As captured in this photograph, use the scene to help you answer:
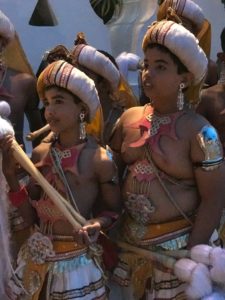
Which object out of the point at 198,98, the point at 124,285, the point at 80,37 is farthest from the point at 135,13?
the point at 124,285

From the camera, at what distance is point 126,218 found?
2668 millimetres

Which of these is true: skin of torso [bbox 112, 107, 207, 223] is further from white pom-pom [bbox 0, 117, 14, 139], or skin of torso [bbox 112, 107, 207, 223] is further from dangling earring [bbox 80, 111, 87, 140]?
white pom-pom [bbox 0, 117, 14, 139]

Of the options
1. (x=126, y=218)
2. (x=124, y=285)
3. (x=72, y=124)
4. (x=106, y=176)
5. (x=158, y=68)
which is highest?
(x=158, y=68)

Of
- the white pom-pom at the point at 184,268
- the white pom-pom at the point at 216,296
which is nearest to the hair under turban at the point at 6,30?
the white pom-pom at the point at 184,268

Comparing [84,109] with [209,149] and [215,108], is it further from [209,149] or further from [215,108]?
[215,108]

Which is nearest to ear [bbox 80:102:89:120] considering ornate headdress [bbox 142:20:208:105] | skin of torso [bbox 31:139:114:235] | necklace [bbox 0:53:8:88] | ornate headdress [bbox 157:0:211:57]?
skin of torso [bbox 31:139:114:235]

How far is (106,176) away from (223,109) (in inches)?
27.9

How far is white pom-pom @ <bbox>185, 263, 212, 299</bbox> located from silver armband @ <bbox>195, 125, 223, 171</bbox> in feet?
1.20

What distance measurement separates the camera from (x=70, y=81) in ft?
7.86

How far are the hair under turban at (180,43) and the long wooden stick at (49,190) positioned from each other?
24.8 inches

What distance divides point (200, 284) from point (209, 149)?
0.48 meters

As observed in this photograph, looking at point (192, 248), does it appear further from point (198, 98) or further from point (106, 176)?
point (198, 98)

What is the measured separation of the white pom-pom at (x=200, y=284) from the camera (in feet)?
7.63

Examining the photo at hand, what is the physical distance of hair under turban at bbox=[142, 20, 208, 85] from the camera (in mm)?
2404
